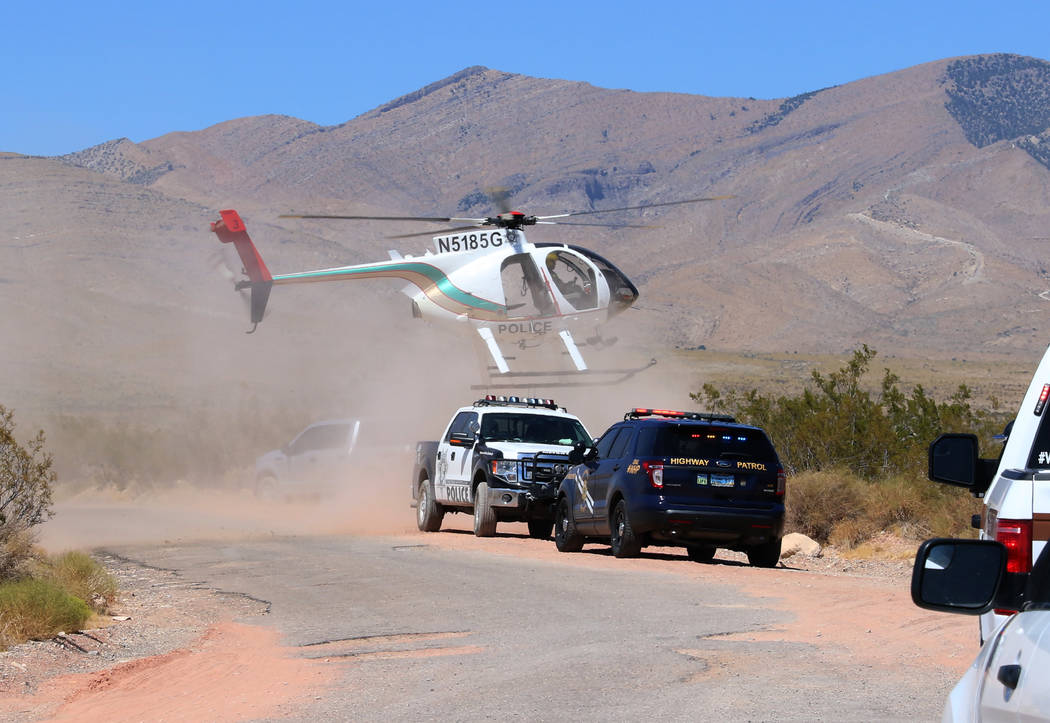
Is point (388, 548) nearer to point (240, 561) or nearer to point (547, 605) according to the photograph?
point (240, 561)

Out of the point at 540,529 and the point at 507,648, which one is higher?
the point at 507,648

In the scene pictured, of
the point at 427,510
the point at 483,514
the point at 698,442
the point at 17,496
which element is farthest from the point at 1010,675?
the point at 427,510

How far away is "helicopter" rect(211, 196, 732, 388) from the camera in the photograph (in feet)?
107

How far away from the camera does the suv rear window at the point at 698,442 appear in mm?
17484

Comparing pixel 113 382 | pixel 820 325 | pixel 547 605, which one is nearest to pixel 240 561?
pixel 547 605

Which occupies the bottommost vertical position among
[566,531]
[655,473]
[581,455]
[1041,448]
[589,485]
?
[566,531]

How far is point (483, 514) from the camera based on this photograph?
21.1 meters

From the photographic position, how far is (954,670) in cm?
969

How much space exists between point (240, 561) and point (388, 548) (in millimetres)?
2143

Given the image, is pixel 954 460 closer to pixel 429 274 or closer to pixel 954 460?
pixel 954 460

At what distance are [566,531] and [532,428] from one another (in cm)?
296

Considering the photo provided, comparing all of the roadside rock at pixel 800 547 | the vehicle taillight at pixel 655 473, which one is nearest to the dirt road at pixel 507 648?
the vehicle taillight at pixel 655 473

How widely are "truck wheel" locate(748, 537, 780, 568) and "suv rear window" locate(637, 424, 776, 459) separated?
42.3 inches

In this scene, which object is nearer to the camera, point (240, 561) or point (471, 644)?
point (471, 644)
